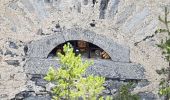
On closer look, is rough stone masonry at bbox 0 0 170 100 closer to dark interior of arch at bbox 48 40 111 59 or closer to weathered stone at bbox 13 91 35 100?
weathered stone at bbox 13 91 35 100

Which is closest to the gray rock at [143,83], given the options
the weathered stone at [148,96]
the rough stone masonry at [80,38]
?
the rough stone masonry at [80,38]

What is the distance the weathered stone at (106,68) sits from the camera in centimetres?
716

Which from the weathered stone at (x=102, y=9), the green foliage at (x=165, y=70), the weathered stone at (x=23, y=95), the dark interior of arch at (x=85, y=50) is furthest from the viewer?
the dark interior of arch at (x=85, y=50)

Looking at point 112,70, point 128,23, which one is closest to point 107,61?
point 112,70

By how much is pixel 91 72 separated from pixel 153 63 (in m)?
0.88

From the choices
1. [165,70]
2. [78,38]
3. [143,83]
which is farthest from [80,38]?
[165,70]

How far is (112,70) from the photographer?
727 centimetres

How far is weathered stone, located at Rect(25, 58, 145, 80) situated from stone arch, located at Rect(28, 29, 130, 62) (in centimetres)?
8

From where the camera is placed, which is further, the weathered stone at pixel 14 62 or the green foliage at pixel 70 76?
the weathered stone at pixel 14 62

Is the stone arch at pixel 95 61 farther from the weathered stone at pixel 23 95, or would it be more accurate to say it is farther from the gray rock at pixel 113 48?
the weathered stone at pixel 23 95

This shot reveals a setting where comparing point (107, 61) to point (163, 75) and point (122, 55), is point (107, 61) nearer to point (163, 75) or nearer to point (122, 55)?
point (122, 55)

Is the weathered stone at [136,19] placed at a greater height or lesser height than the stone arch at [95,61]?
greater

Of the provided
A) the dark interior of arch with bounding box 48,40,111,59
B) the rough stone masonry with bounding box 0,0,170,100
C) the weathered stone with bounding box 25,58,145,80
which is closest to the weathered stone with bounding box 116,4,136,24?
the rough stone masonry with bounding box 0,0,170,100

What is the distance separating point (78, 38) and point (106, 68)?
0.55 metres
